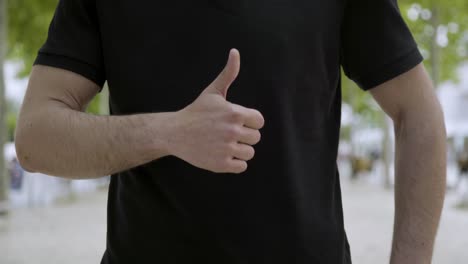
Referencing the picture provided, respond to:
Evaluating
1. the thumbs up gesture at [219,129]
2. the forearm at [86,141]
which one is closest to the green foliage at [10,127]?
the forearm at [86,141]

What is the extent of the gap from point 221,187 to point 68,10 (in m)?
0.58

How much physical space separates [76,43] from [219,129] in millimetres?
500

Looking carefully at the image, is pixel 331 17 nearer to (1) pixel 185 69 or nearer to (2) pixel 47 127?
(1) pixel 185 69

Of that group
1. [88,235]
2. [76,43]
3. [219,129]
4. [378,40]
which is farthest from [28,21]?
[219,129]

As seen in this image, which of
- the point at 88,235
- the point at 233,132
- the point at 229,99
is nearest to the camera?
the point at 233,132

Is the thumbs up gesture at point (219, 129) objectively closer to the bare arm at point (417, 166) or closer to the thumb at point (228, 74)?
the thumb at point (228, 74)

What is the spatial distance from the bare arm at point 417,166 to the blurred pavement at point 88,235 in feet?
18.4

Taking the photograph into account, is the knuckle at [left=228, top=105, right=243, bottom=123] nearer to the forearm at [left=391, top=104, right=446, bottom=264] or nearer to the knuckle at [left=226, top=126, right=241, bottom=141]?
the knuckle at [left=226, top=126, right=241, bottom=141]

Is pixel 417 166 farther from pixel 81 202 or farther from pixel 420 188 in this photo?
pixel 81 202

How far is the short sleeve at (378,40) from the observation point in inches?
62.6

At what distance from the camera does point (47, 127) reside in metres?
1.40

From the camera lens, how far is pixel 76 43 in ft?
5.01

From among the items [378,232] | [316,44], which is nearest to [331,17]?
[316,44]

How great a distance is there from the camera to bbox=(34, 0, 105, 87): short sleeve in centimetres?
151
